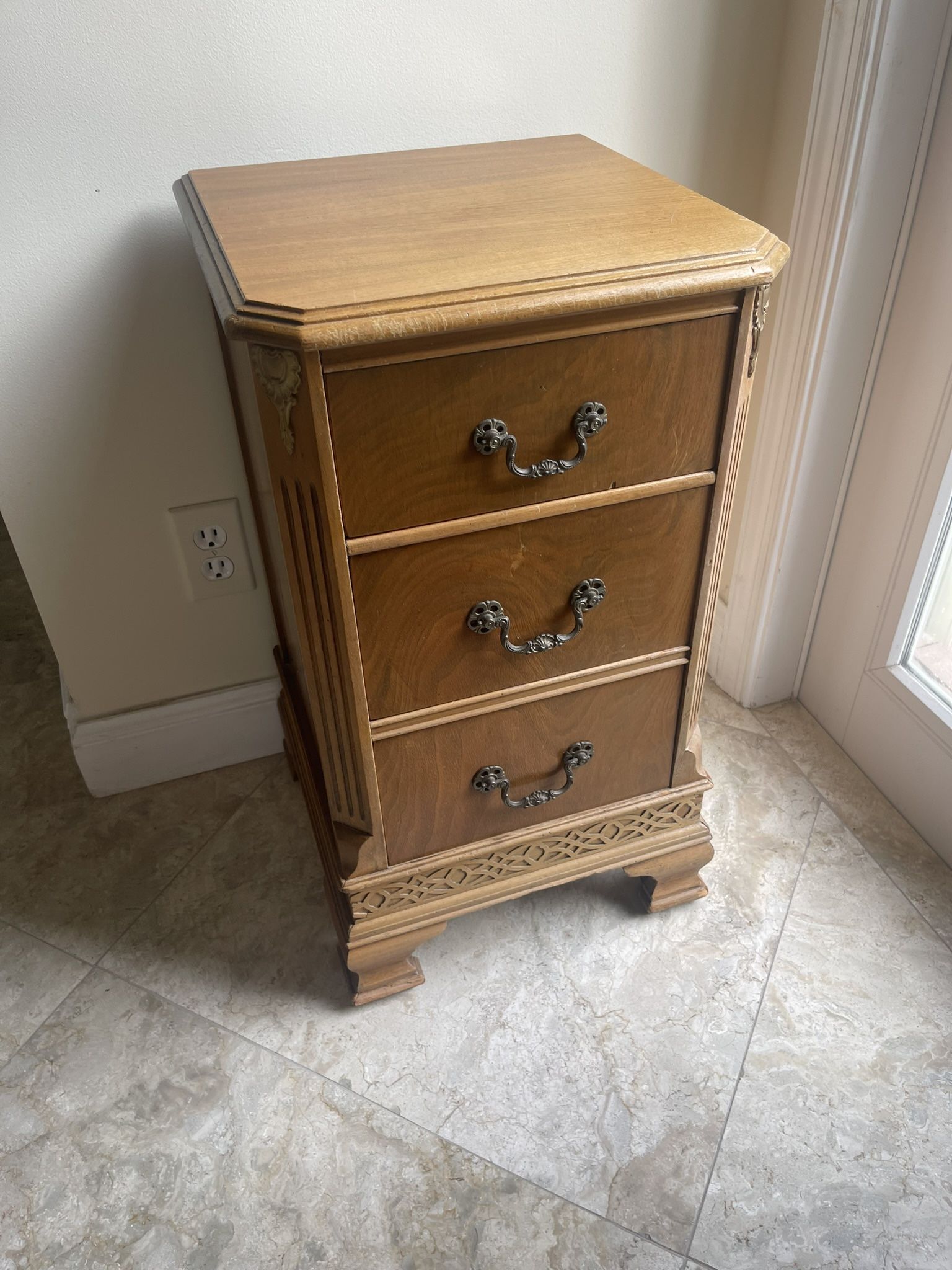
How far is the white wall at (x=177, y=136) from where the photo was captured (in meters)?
1.02

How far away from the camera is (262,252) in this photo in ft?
2.68

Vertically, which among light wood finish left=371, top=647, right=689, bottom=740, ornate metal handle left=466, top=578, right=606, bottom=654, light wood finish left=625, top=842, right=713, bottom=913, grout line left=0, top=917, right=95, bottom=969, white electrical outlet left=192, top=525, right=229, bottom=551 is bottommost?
grout line left=0, top=917, right=95, bottom=969

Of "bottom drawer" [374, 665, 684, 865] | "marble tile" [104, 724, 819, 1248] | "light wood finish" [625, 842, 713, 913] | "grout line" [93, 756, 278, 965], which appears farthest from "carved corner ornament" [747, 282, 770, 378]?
"grout line" [93, 756, 278, 965]

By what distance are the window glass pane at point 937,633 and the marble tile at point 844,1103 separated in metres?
0.30

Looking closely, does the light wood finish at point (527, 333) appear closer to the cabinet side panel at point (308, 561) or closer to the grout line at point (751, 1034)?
the cabinet side panel at point (308, 561)

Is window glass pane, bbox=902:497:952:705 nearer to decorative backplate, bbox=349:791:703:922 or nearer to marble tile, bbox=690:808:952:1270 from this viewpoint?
marble tile, bbox=690:808:952:1270

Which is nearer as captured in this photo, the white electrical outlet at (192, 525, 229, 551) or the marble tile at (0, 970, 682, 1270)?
the marble tile at (0, 970, 682, 1270)

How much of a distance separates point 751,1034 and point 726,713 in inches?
23.3

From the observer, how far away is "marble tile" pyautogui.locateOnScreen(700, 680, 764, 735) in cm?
156

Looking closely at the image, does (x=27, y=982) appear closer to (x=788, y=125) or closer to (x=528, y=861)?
(x=528, y=861)

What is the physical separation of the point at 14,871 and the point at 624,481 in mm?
1070

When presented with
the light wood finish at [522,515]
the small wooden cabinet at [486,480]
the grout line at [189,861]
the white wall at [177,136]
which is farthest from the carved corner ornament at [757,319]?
the grout line at [189,861]

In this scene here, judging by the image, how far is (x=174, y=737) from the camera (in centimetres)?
147

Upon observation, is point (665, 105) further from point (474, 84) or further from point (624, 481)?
point (624, 481)
